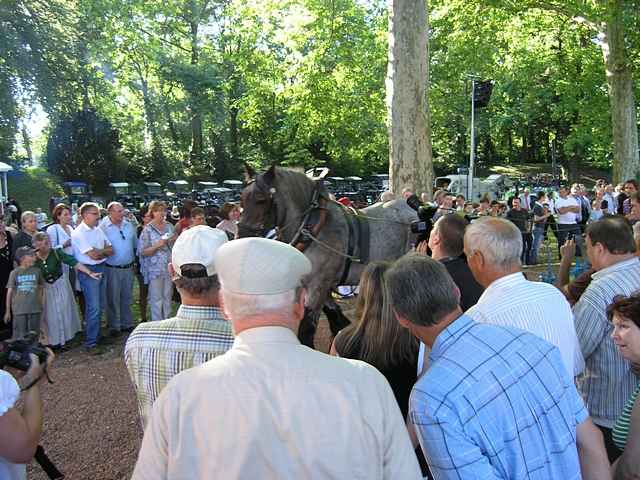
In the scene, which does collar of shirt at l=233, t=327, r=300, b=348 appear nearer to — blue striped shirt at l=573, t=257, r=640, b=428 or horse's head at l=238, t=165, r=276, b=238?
blue striped shirt at l=573, t=257, r=640, b=428

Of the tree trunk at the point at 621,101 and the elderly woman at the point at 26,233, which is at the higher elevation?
the tree trunk at the point at 621,101

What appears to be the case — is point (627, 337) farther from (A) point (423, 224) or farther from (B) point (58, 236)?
(B) point (58, 236)

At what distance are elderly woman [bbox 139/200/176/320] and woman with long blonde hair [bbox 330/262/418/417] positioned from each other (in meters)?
5.44

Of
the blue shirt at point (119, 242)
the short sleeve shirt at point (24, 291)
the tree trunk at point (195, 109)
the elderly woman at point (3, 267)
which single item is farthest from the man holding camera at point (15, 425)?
the tree trunk at point (195, 109)

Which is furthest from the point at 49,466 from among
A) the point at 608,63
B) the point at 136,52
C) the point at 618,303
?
the point at 136,52

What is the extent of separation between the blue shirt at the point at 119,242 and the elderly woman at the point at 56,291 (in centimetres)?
50

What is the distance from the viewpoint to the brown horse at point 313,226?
574 cm

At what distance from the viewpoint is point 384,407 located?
155 centimetres

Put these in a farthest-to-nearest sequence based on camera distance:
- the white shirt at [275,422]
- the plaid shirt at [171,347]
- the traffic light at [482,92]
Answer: the traffic light at [482,92], the plaid shirt at [171,347], the white shirt at [275,422]

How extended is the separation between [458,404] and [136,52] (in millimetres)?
36209

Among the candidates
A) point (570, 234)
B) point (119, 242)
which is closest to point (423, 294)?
point (119, 242)

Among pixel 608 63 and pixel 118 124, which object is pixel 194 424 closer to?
pixel 608 63

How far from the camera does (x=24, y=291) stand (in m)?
6.80

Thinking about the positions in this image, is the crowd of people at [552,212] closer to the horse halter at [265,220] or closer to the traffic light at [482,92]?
the traffic light at [482,92]
